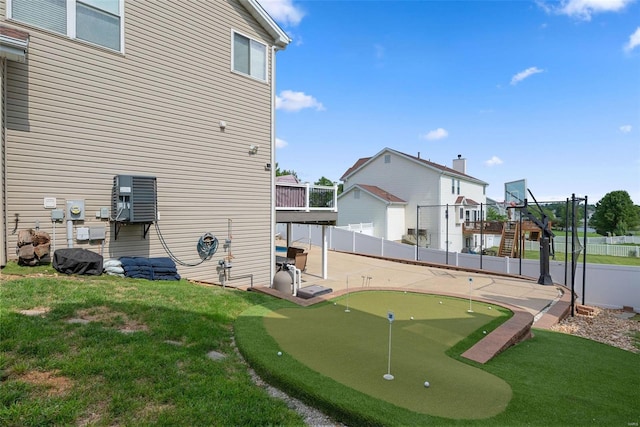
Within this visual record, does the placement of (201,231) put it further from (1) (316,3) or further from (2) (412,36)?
(2) (412,36)

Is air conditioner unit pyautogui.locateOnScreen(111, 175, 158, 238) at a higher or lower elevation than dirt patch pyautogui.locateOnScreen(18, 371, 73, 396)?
higher

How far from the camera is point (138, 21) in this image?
731cm

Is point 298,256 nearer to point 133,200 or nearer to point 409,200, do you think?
point 133,200

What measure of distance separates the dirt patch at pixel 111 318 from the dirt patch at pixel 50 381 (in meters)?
1.17

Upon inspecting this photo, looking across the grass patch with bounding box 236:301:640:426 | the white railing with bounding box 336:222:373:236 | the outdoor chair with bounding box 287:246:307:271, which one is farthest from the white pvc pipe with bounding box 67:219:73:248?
the white railing with bounding box 336:222:373:236

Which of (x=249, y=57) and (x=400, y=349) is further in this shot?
(x=249, y=57)

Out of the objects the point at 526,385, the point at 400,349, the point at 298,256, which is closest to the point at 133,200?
the point at 400,349

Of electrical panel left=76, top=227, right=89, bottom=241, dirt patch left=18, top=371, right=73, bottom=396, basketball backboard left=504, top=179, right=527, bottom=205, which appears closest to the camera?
dirt patch left=18, top=371, right=73, bottom=396

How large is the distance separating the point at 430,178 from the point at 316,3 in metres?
16.0

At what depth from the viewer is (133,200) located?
6.81 metres

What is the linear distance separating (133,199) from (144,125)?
182 cm

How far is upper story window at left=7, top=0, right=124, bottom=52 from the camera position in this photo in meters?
6.00

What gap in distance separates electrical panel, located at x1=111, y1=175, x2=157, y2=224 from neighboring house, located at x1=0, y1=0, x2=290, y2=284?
0.14ft

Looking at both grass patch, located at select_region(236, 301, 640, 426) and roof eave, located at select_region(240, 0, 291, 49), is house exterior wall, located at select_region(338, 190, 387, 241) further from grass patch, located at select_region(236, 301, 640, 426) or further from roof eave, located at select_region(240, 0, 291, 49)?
grass patch, located at select_region(236, 301, 640, 426)
